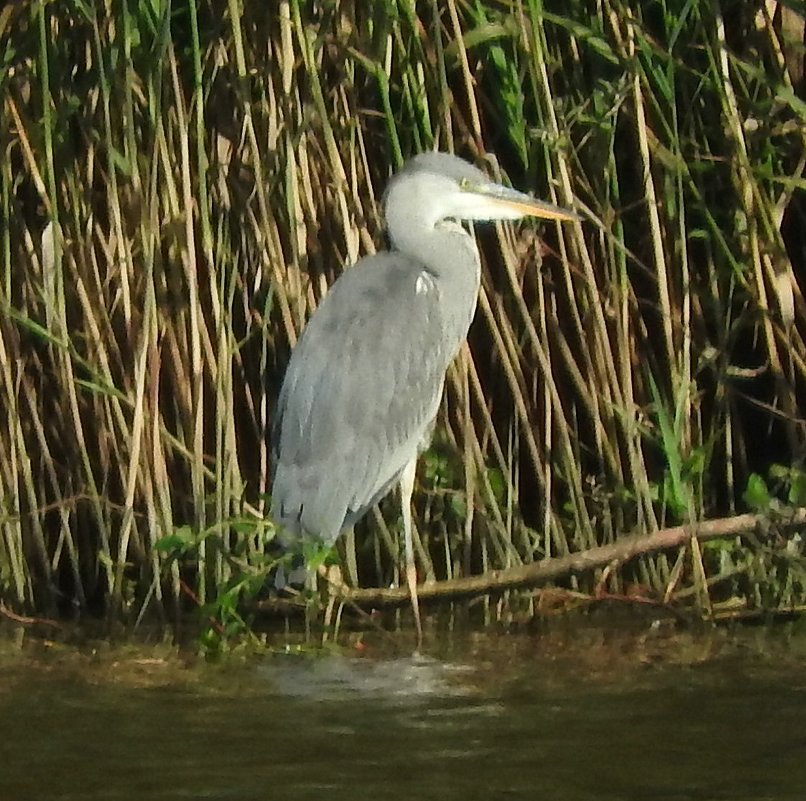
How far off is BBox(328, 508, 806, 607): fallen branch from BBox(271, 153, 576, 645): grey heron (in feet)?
0.43

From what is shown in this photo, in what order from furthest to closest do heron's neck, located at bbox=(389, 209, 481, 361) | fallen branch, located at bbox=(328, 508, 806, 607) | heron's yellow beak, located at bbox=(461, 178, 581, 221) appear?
1. heron's neck, located at bbox=(389, 209, 481, 361)
2. heron's yellow beak, located at bbox=(461, 178, 581, 221)
3. fallen branch, located at bbox=(328, 508, 806, 607)

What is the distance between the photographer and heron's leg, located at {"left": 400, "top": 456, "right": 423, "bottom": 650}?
13.1ft

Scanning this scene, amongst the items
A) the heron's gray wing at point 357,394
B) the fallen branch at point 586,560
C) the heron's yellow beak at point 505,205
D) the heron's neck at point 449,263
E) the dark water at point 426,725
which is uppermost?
the heron's yellow beak at point 505,205

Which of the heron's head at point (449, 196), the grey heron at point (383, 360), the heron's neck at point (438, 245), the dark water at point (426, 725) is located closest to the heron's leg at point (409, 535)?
the grey heron at point (383, 360)

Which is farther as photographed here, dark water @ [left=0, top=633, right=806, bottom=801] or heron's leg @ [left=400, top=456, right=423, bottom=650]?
heron's leg @ [left=400, top=456, right=423, bottom=650]

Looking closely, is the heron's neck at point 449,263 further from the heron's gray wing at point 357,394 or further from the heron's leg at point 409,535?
the heron's leg at point 409,535

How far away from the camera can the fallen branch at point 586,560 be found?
Result: 3.76 meters

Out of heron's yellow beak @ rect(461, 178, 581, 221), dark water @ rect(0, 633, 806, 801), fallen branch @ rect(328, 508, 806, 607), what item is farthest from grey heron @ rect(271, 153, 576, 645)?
dark water @ rect(0, 633, 806, 801)

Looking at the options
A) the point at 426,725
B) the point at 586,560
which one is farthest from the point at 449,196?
the point at 426,725

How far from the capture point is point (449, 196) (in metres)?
4.29

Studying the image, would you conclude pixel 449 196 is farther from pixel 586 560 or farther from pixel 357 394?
pixel 586 560

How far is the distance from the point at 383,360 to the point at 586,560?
0.84 meters

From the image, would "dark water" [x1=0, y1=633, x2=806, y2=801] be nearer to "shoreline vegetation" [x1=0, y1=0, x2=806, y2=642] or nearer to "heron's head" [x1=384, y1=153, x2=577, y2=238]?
"shoreline vegetation" [x1=0, y1=0, x2=806, y2=642]

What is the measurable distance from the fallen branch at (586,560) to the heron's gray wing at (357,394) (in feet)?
0.90
